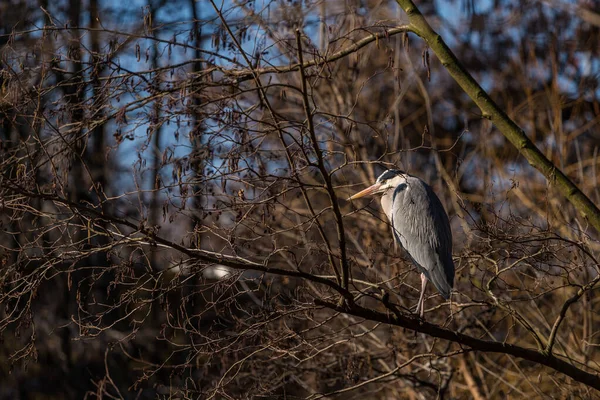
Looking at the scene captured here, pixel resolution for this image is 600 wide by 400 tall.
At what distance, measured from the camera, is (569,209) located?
717 cm

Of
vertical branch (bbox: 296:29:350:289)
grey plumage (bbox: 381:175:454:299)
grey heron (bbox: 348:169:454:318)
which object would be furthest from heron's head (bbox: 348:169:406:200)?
vertical branch (bbox: 296:29:350:289)

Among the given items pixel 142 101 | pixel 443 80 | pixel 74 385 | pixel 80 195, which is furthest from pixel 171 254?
pixel 443 80

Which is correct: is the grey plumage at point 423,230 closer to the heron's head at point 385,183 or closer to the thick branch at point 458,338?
the heron's head at point 385,183

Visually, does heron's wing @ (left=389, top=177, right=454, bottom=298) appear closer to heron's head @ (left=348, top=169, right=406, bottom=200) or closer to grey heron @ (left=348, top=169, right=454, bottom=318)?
grey heron @ (left=348, top=169, right=454, bottom=318)

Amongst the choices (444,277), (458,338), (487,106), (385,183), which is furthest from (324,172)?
(385,183)

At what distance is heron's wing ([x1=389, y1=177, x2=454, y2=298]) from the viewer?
4.65 meters

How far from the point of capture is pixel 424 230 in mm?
4910

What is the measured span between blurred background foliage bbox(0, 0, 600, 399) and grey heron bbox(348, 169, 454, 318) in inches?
5.0

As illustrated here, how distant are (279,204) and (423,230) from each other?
1087 mm

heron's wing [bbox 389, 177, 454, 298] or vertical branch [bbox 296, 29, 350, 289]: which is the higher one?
vertical branch [bbox 296, 29, 350, 289]

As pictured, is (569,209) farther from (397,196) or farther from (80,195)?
(80,195)

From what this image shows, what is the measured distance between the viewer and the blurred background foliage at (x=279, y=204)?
3576 mm

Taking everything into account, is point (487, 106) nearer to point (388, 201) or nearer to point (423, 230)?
point (423, 230)

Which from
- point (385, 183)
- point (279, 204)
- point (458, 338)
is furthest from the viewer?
point (385, 183)
